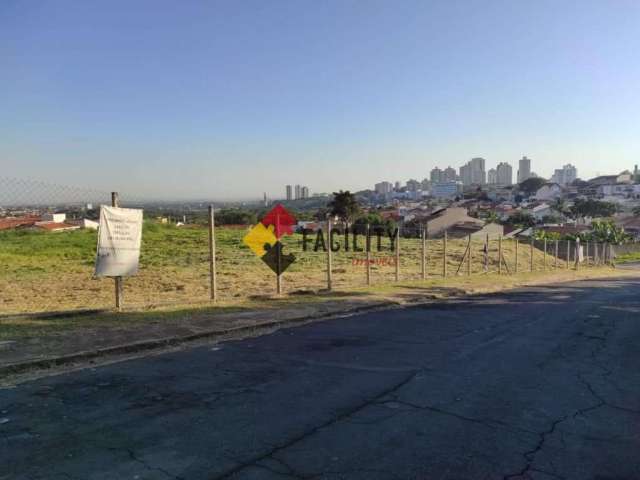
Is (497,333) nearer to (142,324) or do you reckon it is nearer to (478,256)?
(142,324)

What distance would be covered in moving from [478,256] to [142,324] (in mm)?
26594

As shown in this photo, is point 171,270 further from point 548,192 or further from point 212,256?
point 548,192

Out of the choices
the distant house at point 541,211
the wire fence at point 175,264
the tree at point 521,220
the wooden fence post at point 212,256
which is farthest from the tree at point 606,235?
the wooden fence post at point 212,256

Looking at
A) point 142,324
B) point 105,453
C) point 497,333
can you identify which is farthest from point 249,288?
point 105,453

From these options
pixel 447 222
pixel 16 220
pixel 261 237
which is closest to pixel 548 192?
pixel 447 222

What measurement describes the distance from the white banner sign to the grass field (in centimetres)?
113

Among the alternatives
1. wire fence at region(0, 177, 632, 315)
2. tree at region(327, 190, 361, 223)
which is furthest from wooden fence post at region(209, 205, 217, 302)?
tree at region(327, 190, 361, 223)

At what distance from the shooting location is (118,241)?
9.87 m

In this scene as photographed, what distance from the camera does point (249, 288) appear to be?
15586 mm

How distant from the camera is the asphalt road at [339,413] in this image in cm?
392

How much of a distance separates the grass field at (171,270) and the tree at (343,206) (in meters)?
26.5

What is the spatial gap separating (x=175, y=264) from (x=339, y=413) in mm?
18248

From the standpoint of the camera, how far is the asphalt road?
3924 millimetres

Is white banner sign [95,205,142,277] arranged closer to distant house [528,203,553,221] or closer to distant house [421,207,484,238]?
distant house [421,207,484,238]
